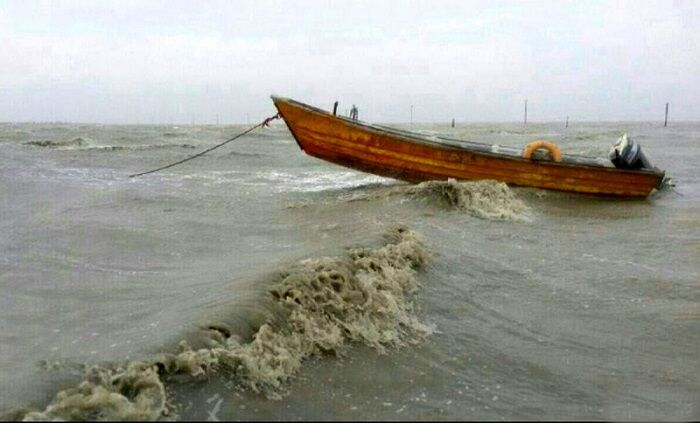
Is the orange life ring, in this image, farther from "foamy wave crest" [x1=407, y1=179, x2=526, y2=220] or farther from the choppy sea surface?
the choppy sea surface

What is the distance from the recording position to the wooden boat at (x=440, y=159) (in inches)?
458

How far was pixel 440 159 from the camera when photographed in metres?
11.8

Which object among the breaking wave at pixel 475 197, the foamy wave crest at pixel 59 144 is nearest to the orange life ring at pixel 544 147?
the breaking wave at pixel 475 197

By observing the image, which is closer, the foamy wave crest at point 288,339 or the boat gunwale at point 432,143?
the foamy wave crest at point 288,339

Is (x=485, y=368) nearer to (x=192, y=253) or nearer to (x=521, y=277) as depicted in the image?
(x=521, y=277)

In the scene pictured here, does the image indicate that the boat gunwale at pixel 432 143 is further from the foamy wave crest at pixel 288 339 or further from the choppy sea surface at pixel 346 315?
the foamy wave crest at pixel 288 339

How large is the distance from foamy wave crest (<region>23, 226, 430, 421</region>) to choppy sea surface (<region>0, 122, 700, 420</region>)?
0.5 inches

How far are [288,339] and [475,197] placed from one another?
7.19 metres

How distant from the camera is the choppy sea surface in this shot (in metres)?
3.00

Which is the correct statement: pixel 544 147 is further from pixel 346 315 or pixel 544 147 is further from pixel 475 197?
pixel 346 315

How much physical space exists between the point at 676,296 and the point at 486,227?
344cm

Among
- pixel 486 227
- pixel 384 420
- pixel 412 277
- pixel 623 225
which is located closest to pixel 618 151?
pixel 623 225

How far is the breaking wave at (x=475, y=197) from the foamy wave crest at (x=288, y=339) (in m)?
4.52

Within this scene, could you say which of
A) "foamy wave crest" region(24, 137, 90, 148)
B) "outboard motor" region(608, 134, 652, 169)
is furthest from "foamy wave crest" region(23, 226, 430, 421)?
"foamy wave crest" region(24, 137, 90, 148)
